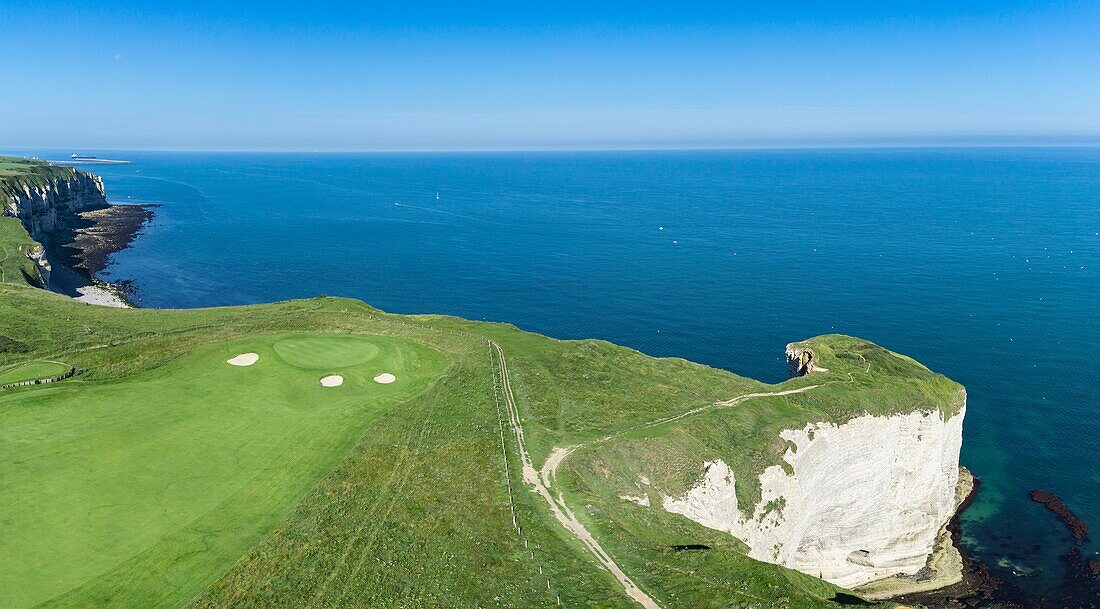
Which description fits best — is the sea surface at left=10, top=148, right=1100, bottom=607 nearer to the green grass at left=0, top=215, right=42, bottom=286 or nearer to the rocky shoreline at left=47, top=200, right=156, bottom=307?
the rocky shoreline at left=47, top=200, right=156, bottom=307

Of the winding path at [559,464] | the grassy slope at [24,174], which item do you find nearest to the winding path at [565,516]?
the winding path at [559,464]

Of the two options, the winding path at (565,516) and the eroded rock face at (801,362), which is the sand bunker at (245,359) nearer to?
the winding path at (565,516)

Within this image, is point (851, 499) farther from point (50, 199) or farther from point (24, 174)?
point (50, 199)

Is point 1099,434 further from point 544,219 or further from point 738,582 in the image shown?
point 544,219

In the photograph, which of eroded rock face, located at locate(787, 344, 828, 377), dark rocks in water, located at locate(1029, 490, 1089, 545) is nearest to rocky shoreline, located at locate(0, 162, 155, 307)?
eroded rock face, located at locate(787, 344, 828, 377)

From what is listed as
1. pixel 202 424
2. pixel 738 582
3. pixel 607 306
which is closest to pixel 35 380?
pixel 202 424

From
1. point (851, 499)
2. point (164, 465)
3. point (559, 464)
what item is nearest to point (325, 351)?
point (164, 465)
